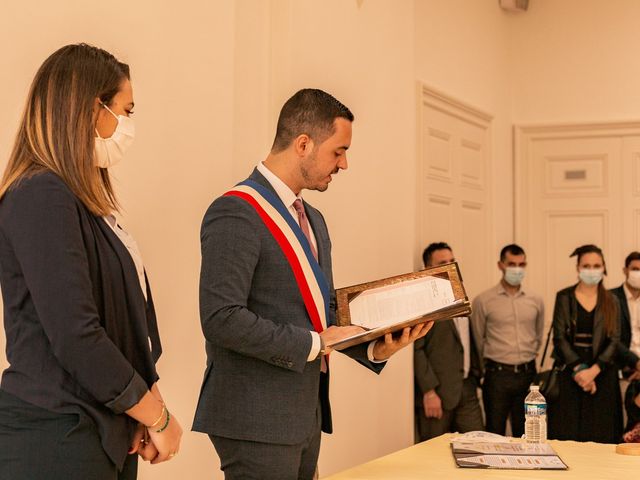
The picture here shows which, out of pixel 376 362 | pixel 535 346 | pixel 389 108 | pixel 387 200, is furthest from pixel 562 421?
pixel 376 362

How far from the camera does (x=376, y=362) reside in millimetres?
2441

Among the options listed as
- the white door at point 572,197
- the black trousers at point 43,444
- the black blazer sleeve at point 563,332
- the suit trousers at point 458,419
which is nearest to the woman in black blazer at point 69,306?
the black trousers at point 43,444

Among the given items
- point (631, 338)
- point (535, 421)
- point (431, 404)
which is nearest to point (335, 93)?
point (431, 404)

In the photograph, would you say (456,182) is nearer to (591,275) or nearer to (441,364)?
(591,275)

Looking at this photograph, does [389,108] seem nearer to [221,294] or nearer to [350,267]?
[350,267]

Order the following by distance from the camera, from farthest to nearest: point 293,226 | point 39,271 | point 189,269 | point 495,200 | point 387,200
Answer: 1. point 495,200
2. point 387,200
3. point 189,269
4. point 293,226
5. point 39,271

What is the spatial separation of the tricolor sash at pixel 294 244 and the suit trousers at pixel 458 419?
346cm

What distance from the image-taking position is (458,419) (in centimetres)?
574

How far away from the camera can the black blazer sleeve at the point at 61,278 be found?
161 centimetres

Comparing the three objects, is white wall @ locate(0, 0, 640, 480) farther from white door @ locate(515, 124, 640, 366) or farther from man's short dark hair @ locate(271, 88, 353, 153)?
man's short dark hair @ locate(271, 88, 353, 153)

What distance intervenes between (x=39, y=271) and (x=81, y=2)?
5.70ft

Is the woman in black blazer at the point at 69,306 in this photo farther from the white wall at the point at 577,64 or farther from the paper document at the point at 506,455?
the white wall at the point at 577,64

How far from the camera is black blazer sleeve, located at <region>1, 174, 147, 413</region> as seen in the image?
1608 mm

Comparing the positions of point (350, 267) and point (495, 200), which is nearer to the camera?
point (350, 267)
